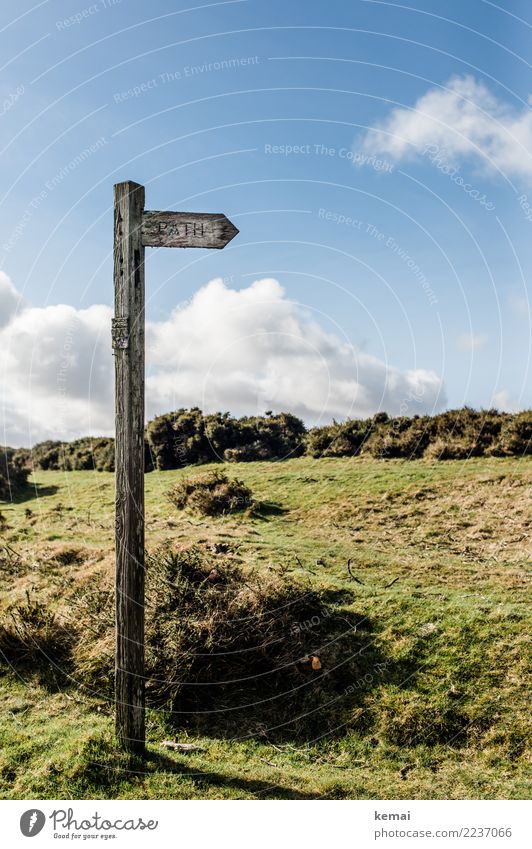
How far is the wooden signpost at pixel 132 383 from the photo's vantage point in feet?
19.5

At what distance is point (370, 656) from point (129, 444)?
162 inches

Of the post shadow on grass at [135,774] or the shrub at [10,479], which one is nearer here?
the post shadow on grass at [135,774]

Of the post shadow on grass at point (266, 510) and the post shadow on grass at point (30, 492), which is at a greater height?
the post shadow on grass at point (30, 492)

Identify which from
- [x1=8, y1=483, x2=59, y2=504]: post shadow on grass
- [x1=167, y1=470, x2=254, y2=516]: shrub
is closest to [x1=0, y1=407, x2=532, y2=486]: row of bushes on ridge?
[x1=8, y1=483, x2=59, y2=504]: post shadow on grass

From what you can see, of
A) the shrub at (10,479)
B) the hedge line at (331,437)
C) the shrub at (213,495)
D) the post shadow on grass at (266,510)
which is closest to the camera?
the post shadow on grass at (266,510)

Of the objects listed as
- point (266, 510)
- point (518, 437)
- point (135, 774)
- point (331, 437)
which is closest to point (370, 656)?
point (135, 774)

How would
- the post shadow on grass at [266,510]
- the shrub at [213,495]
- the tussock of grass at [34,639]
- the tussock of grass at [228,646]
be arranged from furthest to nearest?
the shrub at [213,495], the post shadow on grass at [266,510], the tussock of grass at [34,639], the tussock of grass at [228,646]

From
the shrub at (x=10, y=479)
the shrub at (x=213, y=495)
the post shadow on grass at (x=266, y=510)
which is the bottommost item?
the post shadow on grass at (x=266, y=510)

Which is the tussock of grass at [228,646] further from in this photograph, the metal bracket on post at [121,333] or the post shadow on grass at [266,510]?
the post shadow on grass at [266,510]

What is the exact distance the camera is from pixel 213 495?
13.5 m

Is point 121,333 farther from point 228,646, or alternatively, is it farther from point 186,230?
point 228,646

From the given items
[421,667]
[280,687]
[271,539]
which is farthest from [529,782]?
[271,539]

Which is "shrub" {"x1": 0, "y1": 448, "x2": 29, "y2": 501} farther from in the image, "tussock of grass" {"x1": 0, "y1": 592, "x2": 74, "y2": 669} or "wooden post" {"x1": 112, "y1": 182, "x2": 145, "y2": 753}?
"wooden post" {"x1": 112, "y1": 182, "x2": 145, "y2": 753}

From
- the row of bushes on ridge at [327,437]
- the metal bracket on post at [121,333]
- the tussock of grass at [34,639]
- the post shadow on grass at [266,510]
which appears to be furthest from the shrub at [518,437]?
the metal bracket on post at [121,333]
